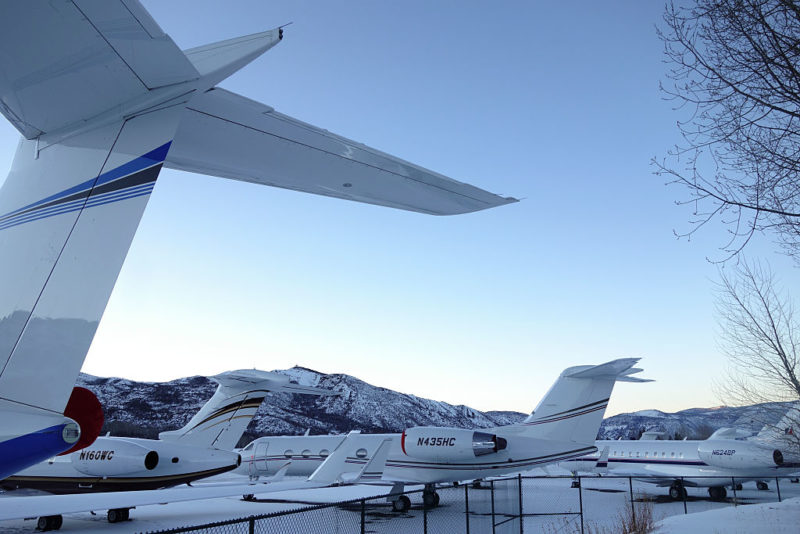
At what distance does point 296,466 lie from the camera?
2172cm

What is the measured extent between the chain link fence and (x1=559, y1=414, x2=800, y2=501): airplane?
0.20m

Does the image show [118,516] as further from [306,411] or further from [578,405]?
[306,411]

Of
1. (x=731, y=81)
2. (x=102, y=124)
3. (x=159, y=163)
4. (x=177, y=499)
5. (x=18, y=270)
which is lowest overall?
(x=177, y=499)

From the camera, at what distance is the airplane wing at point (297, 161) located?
2.50 meters

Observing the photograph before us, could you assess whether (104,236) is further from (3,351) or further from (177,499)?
(177,499)

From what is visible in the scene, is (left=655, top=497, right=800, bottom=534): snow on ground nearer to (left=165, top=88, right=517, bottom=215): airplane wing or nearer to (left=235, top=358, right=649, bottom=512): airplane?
(left=235, top=358, right=649, bottom=512): airplane

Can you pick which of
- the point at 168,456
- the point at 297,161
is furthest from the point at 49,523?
the point at 297,161

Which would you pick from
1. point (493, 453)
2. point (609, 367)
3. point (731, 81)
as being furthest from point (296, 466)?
point (731, 81)

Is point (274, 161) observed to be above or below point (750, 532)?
above

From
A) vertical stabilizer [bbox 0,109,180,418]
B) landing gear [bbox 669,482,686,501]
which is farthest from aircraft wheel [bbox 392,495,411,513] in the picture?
vertical stabilizer [bbox 0,109,180,418]

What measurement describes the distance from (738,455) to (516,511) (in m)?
9.51

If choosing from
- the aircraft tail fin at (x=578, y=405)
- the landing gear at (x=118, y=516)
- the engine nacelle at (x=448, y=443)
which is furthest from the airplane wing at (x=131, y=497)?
the aircraft tail fin at (x=578, y=405)

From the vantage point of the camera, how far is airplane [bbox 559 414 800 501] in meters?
19.7

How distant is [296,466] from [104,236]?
69.2 ft
